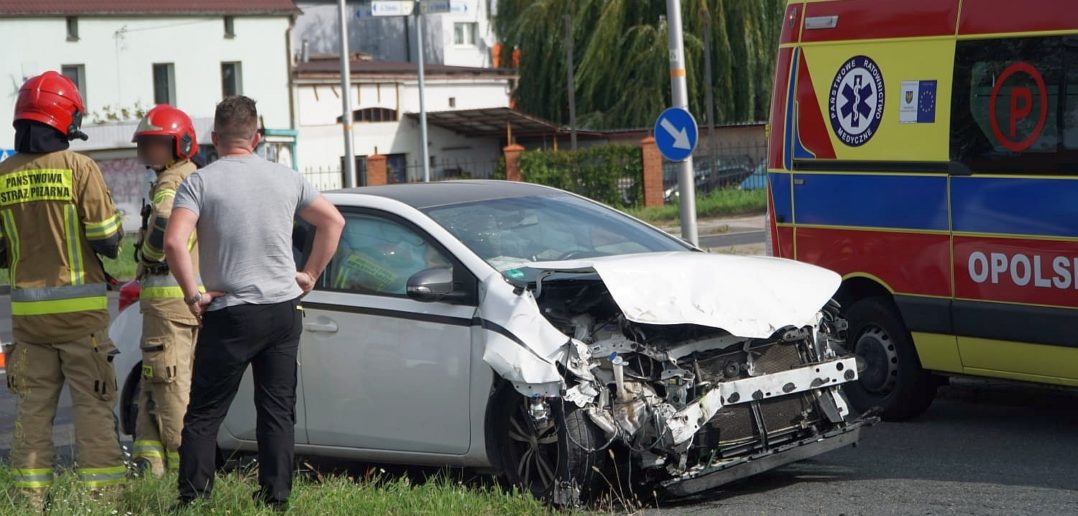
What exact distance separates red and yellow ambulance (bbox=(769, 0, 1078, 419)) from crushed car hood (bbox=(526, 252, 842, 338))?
55.6 inches

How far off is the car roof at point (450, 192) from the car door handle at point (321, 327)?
0.69 meters

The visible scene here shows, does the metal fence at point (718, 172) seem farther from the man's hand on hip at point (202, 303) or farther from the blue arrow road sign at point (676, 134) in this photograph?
the man's hand on hip at point (202, 303)

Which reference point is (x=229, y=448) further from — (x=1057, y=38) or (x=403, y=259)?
(x=1057, y=38)

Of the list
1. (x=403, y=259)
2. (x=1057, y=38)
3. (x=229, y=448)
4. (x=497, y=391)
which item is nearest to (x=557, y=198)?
(x=403, y=259)

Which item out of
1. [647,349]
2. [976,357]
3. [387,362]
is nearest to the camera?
[647,349]

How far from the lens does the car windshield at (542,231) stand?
6.47 meters

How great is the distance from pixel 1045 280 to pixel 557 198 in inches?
99.3

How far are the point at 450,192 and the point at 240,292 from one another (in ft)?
6.37

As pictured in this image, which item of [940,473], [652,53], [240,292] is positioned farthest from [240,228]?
[652,53]

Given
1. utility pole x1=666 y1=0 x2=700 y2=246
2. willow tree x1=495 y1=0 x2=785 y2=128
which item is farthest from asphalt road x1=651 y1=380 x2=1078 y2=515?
willow tree x1=495 y1=0 x2=785 y2=128

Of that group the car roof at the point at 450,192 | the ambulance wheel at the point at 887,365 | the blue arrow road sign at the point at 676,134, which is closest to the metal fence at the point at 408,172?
the blue arrow road sign at the point at 676,134

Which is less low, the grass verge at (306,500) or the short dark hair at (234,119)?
the short dark hair at (234,119)

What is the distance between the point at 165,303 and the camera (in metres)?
6.34

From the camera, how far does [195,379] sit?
539cm
